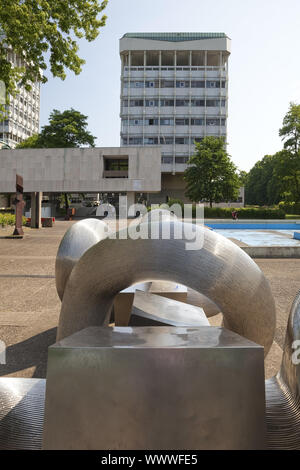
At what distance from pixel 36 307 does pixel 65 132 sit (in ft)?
160

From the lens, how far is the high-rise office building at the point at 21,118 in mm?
86938

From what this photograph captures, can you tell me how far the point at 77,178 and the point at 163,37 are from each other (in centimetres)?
4179

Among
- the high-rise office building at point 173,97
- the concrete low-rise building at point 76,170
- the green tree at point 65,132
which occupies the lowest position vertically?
the concrete low-rise building at point 76,170

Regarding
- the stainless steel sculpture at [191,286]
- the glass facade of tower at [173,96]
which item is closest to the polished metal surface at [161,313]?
the stainless steel sculpture at [191,286]

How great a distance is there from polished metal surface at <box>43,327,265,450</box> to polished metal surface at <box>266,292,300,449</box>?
0.83 ft

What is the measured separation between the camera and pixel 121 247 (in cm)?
186

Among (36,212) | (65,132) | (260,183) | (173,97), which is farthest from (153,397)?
(260,183)

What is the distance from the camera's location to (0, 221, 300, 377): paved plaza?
324 centimetres

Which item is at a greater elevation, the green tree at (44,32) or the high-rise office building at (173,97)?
the high-rise office building at (173,97)

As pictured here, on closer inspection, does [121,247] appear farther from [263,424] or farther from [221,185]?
[221,185]

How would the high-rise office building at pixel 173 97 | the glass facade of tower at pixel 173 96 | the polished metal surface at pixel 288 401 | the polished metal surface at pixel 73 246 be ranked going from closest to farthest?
1. the polished metal surface at pixel 288 401
2. the polished metal surface at pixel 73 246
3. the high-rise office building at pixel 173 97
4. the glass facade of tower at pixel 173 96

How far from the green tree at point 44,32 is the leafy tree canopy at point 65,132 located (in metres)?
36.8

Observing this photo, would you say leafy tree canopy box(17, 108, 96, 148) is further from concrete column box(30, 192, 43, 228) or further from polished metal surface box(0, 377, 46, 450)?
polished metal surface box(0, 377, 46, 450)

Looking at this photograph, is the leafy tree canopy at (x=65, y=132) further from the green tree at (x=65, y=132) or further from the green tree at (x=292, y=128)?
the green tree at (x=292, y=128)
